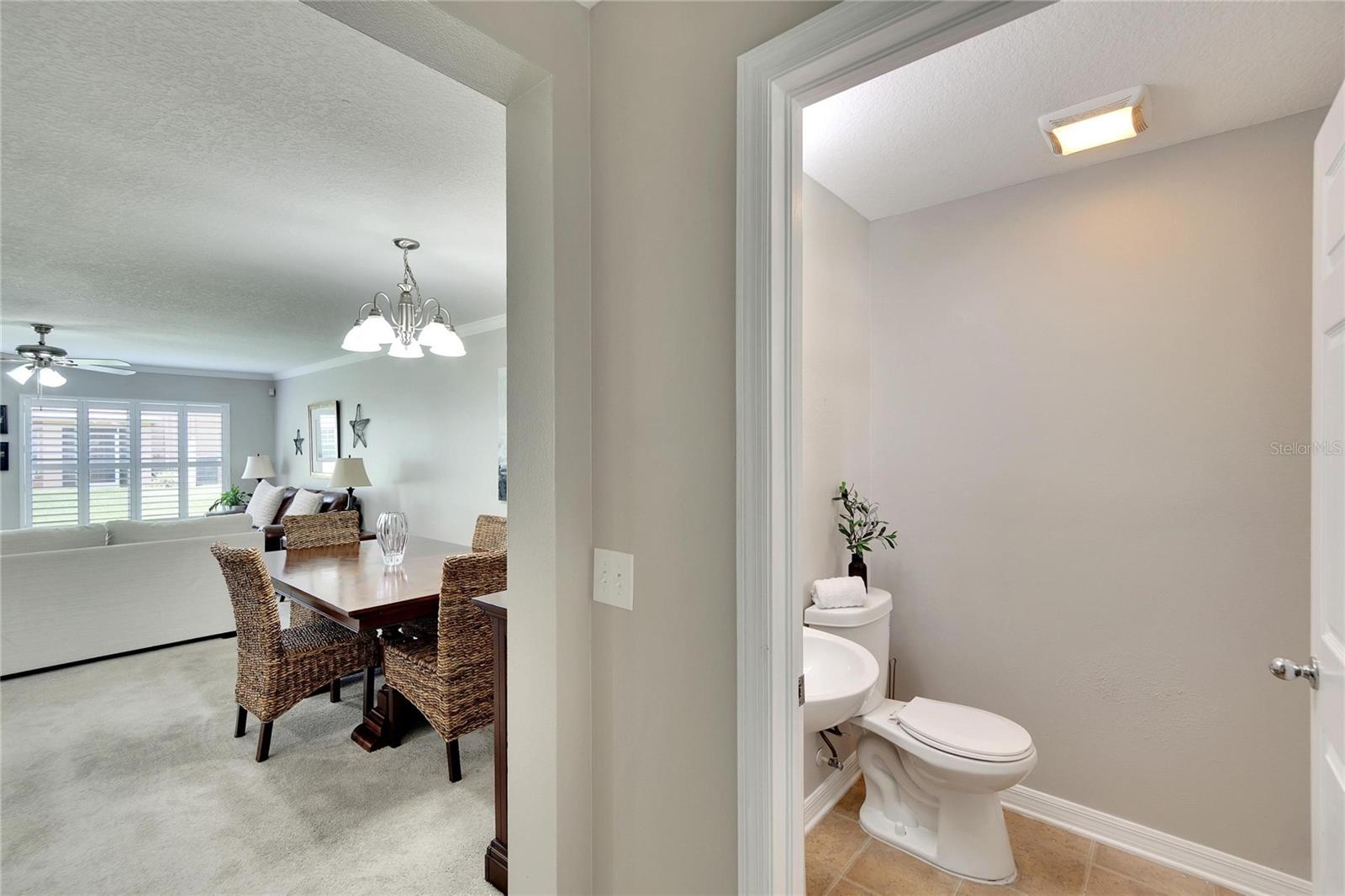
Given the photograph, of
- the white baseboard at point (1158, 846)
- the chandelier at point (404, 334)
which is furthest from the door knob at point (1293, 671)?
the chandelier at point (404, 334)

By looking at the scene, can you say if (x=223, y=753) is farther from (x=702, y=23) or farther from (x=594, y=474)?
(x=702, y=23)

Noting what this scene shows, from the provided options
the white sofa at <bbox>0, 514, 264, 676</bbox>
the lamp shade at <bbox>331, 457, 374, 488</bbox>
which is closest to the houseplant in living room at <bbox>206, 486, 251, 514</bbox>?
the lamp shade at <bbox>331, 457, 374, 488</bbox>

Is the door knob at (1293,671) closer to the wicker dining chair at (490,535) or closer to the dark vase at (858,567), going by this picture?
the dark vase at (858,567)

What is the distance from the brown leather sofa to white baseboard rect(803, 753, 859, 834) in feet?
17.1

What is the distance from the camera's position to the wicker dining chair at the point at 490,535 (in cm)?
363

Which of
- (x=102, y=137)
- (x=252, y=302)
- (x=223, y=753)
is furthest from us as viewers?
(x=252, y=302)

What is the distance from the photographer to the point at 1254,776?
186cm

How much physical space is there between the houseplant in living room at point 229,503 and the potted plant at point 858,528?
322 inches

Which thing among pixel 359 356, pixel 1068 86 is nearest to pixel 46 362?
pixel 359 356

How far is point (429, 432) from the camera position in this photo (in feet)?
18.4

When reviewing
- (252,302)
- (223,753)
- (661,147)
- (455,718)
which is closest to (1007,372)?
(661,147)

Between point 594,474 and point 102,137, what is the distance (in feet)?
7.49

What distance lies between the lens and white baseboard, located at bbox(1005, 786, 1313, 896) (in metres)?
1.83

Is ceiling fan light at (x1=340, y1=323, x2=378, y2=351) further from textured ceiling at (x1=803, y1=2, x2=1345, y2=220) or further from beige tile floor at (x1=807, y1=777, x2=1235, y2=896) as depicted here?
beige tile floor at (x1=807, y1=777, x2=1235, y2=896)
